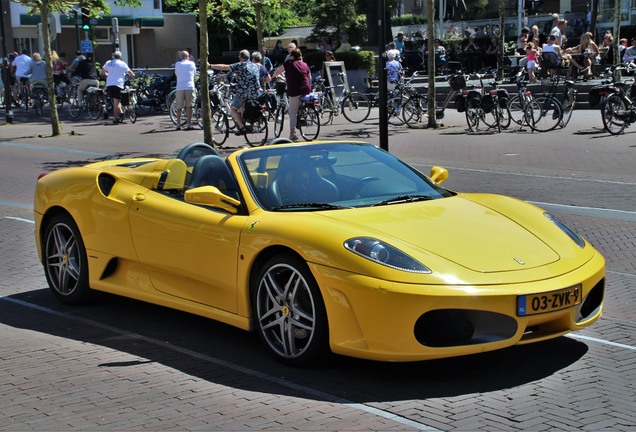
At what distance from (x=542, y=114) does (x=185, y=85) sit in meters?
Answer: 8.48

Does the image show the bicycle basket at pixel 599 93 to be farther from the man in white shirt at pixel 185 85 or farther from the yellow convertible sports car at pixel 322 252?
the yellow convertible sports car at pixel 322 252

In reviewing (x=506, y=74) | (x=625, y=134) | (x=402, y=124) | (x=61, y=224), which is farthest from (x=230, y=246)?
(x=506, y=74)

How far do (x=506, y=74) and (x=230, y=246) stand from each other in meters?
28.4

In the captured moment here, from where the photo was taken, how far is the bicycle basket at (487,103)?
21.1m

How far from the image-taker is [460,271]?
16.9 feet

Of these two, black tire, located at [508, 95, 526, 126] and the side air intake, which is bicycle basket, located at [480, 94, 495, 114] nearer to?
black tire, located at [508, 95, 526, 126]

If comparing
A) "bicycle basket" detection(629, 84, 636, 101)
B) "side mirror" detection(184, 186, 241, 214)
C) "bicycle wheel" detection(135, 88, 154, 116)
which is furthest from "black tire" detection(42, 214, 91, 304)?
"bicycle wheel" detection(135, 88, 154, 116)

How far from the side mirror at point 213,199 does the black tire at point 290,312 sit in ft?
1.86

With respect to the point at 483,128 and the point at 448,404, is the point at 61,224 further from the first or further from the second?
the point at 483,128

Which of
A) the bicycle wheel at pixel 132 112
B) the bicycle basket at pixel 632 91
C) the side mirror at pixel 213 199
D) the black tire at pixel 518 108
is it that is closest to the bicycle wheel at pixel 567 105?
the black tire at pixel 518 108

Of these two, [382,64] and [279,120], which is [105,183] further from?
[279,120]

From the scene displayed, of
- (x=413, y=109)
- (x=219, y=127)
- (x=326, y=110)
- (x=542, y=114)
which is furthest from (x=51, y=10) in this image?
(x=542, y=114)

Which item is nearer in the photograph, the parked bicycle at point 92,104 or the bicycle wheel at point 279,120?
the bicycle wheel at point 279,120

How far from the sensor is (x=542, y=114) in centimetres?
2084
